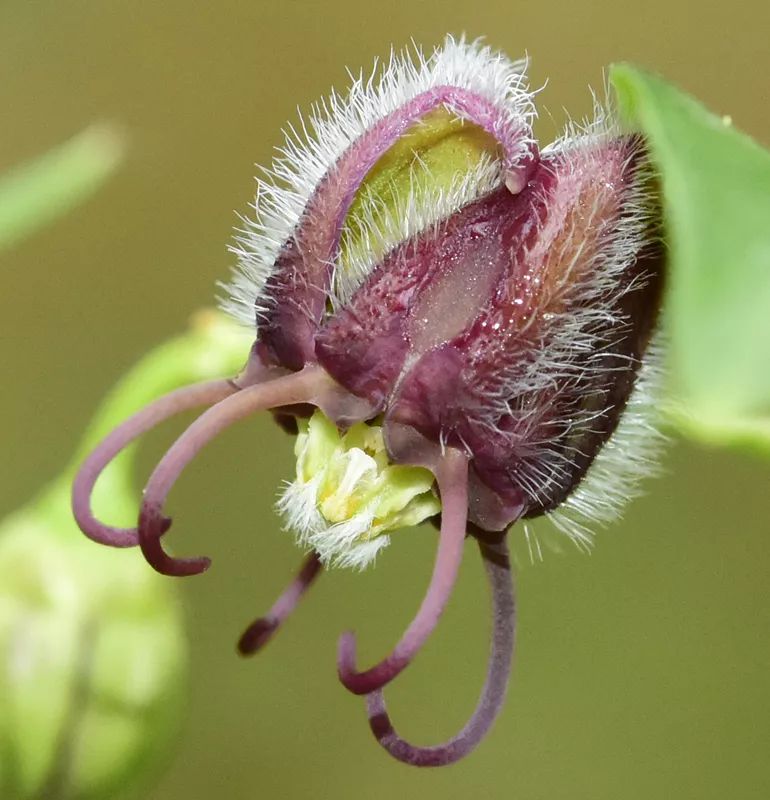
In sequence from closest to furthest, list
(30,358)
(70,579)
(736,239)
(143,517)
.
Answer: (736,239)
(143,517)
(70,579)
(30,358)

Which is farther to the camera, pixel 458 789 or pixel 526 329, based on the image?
pixel 458 789

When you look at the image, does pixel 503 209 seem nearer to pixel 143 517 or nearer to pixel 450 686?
pixel 143 517

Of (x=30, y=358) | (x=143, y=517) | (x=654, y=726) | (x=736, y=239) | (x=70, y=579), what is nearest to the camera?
(x=736, y=239)

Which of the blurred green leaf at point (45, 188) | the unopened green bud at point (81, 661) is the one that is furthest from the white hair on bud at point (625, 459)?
the blurred green leaf at point (45, 188)

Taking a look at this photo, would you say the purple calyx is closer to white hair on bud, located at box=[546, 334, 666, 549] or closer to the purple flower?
the purple flower

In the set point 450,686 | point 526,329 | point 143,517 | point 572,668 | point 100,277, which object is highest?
point 526,329

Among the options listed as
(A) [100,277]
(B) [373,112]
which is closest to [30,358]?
(A) [100,277]

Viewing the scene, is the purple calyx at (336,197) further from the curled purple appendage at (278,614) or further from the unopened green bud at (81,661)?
the unopened green bud at (81,661)
